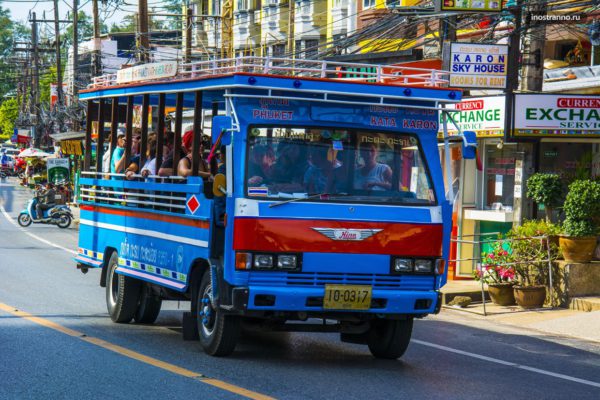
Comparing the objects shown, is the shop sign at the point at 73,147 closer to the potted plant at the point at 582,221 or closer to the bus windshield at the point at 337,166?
the potted plant at the point at 582,221

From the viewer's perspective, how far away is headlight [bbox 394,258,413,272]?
10.2 meters

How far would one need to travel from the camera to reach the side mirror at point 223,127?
9.84 metres

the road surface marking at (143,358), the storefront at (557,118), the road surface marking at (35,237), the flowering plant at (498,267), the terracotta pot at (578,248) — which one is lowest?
the road surface marking at (35,237)

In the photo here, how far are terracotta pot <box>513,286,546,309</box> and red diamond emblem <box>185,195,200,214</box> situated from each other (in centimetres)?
743

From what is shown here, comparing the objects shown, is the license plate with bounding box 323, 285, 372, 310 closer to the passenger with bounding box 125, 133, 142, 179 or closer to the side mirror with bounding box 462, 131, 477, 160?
the side mirror with bounding box 462, 131, 477, 160

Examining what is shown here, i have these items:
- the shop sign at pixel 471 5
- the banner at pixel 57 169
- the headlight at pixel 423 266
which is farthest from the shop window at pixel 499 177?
the banner at pixel 57 169

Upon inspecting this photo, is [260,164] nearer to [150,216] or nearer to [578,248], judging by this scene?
[150,216]

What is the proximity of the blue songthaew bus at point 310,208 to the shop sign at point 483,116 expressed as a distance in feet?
27.1

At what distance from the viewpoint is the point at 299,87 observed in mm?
10188

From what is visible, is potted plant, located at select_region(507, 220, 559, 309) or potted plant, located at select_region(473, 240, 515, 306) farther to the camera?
potted plant, located at select_region(473, 240, 515, 306)

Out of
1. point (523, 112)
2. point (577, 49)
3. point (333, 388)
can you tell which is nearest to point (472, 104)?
point (523, 112)

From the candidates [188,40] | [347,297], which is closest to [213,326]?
[347,297]

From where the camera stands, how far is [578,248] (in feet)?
55.6

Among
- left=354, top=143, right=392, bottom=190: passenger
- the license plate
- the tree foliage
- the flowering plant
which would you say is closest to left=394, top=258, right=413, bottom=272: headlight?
the license plate
